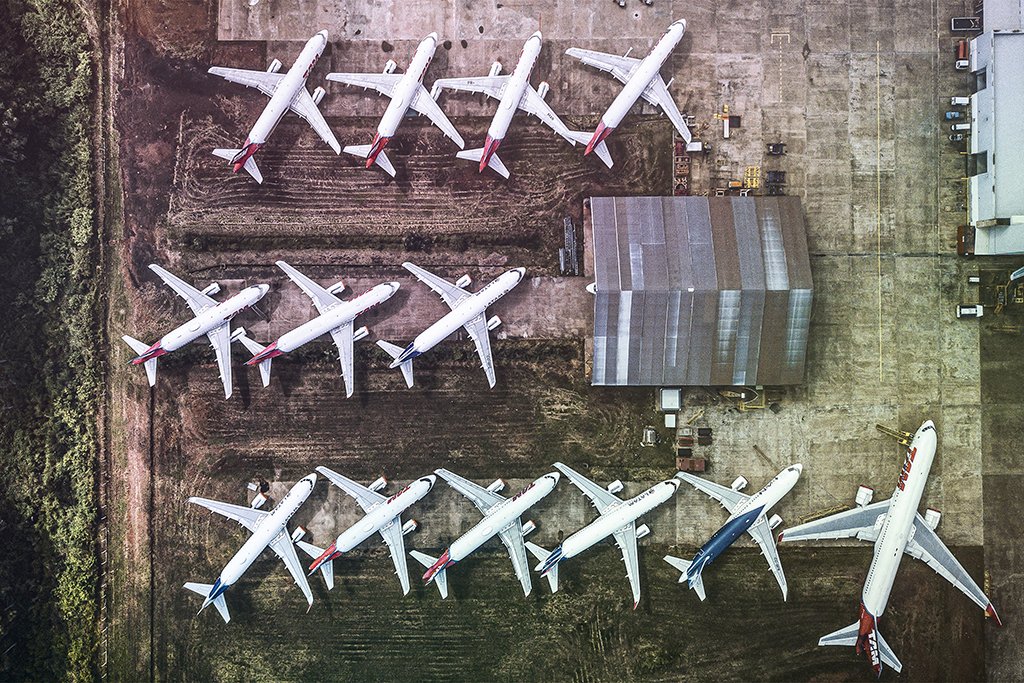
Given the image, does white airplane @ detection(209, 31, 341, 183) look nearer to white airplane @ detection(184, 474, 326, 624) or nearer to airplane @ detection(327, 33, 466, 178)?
airplane @ detection(327, 33, 466, 178)

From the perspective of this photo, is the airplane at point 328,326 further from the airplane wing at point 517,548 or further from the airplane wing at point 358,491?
the airplane wing at point 517,548

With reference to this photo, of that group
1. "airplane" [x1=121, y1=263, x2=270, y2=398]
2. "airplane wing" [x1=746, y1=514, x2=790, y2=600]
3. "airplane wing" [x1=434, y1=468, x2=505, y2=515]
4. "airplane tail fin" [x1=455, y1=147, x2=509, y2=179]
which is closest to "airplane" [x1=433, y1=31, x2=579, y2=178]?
"airplane tail fin" [x1=455, y1=147, x2=509, y2=179]

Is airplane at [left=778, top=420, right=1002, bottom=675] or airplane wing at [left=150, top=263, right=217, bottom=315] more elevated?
airplane wing at [left=150, top=263, right=217, bottom=315]

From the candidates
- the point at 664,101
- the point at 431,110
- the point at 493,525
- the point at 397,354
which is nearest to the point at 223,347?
the point at 397,354

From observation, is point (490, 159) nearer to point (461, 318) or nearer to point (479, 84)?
point (479, 84)

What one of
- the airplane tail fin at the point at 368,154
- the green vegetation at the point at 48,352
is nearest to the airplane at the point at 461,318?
the airplane tail fin at the point at 368,154

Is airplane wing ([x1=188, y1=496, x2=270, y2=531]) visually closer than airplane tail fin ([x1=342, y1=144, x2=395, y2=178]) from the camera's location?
Yes

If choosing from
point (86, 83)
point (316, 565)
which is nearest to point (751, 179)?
point (316, 565)
